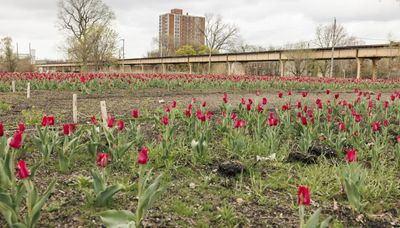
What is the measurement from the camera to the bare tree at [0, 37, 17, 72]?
31.4m

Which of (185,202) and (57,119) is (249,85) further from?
(185,202)

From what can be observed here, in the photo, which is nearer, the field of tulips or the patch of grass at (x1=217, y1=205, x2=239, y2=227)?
the field of tulips

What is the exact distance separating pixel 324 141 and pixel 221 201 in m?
2.64

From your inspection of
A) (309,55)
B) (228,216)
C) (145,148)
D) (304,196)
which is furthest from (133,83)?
(309,55)

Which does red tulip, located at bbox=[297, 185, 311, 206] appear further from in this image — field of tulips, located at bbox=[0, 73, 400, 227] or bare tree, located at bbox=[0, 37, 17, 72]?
bare tree, located at bbox=[0, 37, 17, 72]

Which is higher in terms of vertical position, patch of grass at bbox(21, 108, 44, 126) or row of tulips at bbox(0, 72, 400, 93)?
row of tulips at bbox(0, 72, 400, 93)

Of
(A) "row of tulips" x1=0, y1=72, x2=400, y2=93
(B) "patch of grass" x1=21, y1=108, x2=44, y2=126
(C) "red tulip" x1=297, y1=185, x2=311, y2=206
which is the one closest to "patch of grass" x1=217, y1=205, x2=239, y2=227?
(C) "red tulip" x1=297, y1=185, x2=311, y2=206

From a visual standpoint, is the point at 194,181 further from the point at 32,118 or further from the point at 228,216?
the point at 32,118

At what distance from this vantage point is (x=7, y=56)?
31.5 metres

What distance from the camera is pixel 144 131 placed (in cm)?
581

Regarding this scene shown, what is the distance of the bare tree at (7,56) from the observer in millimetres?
31422

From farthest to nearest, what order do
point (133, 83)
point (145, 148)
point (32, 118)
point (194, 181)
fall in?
point (133, 83)
point (32, 118)
point (194, 181)
point (145, 148)

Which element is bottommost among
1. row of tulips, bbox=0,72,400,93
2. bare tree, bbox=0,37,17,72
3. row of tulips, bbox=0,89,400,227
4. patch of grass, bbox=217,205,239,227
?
patch of grass, bbox=217,205,239,227

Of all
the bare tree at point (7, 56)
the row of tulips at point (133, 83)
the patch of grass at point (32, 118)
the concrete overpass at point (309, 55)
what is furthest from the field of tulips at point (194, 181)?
the bare tree at point (7, 56)
